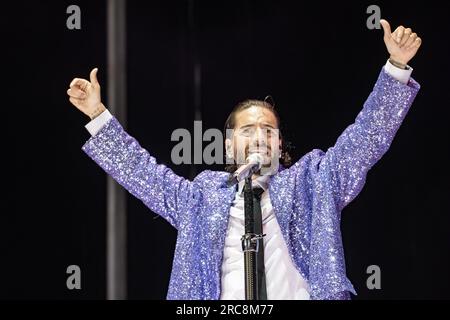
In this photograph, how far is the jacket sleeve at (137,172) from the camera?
2.33 m

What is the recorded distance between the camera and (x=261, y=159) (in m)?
2.12

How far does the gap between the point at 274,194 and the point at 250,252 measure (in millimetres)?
284

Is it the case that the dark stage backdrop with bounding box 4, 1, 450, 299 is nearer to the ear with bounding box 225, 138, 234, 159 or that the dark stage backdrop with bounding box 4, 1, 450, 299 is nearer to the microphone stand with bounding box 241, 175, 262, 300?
the ear with bounding box 225, 138, 234, 159

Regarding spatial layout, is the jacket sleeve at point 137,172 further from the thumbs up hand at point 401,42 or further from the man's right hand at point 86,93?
the thumbs up hand at point 401,42

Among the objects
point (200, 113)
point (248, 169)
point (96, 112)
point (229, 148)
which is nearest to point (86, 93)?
point (96, 112)

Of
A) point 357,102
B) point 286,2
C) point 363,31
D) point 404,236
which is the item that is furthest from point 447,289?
point 286,2

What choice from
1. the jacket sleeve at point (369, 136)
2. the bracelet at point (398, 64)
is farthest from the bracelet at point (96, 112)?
the bracelet at point (398, 64)

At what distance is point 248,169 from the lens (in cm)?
203

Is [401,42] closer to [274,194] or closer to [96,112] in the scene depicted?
[274,194]

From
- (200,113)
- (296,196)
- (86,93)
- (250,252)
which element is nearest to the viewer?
(250,252)

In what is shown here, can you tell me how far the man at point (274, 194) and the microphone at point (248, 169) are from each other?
125mm

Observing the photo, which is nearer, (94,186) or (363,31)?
(363,31)

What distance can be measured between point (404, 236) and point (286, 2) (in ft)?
3.01
